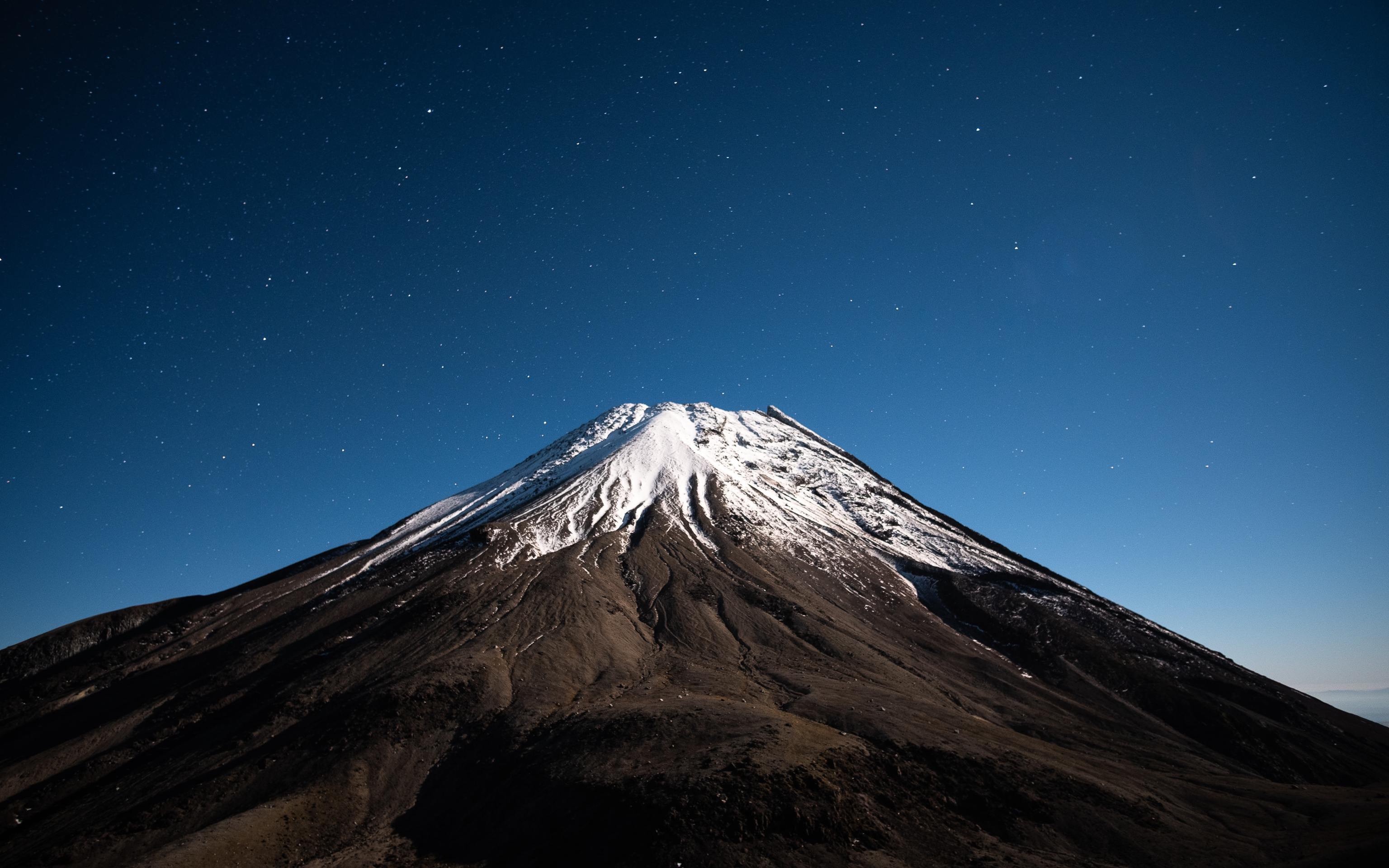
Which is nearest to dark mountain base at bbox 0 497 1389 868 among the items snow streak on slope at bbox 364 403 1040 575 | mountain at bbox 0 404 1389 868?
mountain at bbox 0 404 1389 868

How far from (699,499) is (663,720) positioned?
5748 centimetres

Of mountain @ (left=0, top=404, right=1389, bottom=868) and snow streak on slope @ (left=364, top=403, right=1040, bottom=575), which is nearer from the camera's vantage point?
mountain @ (left=0, top=404, right=1389, bottom=868)

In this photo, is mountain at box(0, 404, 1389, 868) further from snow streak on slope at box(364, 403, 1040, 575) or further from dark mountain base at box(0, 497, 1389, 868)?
snow streak on slope at box(364, 403, 1040, 575)

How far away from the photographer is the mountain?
29797 mm

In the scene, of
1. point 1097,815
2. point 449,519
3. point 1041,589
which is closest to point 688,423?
point 449,519

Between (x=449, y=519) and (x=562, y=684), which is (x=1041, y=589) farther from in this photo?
(x=449, y=519)

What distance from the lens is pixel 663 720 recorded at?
123ft

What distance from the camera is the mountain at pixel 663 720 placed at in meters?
29.8

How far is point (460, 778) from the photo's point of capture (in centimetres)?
3725

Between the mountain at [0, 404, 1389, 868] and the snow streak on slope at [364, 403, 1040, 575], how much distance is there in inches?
50.6

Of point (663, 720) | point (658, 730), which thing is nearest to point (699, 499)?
point (663, 720)

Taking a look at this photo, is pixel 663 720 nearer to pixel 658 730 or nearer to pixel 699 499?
pixel 658 730

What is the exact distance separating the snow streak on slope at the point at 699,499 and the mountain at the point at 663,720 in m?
1.29

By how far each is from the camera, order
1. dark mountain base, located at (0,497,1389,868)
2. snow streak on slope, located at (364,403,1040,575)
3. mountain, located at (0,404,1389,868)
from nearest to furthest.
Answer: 1. dark mountain base, located at (0,497,1389,868)
2. mountain, located at (0,404,1389,868)
3. snow streak on slope, located at (364,403,1040,575)
